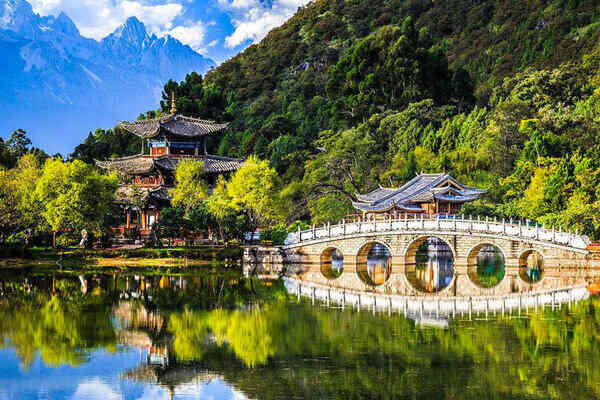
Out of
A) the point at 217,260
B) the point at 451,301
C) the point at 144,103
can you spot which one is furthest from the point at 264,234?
the point at 144,103

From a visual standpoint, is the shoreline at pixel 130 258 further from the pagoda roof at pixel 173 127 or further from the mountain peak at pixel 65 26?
the mountain peak at pixel 65 26

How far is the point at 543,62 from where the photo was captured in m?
67.2

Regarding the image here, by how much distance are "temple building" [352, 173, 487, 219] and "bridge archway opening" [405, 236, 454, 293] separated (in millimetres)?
2618

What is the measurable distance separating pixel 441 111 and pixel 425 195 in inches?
632

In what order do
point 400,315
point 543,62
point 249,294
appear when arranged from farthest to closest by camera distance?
point 543,62, point 249,294, point 400,315

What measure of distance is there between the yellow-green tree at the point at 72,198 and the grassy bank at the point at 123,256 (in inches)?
50.3

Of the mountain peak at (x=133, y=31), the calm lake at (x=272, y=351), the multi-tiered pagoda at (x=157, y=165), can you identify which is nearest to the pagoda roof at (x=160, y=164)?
the multi-tiered pagoda at (x=157, y=165)

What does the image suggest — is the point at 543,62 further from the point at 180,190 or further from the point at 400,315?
the point at 400,315

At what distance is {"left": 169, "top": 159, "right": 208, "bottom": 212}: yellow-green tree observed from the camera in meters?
45.5

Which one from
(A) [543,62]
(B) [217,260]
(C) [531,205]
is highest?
(A) [543,62]

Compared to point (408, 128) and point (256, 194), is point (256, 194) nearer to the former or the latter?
point (256, 194)

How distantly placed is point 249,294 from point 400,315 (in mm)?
6903

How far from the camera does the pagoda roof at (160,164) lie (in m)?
50.6

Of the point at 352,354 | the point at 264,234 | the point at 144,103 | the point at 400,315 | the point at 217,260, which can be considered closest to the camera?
the point at 352,354
